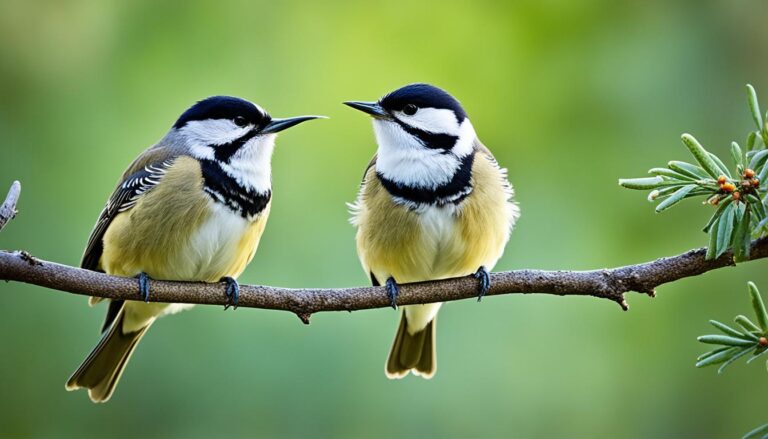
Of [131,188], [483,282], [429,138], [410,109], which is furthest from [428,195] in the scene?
[131,188]

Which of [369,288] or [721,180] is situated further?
[369,288]

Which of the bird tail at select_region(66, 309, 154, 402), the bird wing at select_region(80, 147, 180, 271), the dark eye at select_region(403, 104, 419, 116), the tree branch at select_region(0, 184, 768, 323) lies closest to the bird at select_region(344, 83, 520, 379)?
the dark eye at select_region(403, 104, 419, 116)

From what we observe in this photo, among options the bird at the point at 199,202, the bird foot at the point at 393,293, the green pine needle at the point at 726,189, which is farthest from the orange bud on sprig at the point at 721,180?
the bird at the point at 199,202

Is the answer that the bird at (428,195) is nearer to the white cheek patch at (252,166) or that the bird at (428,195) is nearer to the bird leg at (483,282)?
the bird leg at (483,282)

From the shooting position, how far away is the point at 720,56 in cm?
590

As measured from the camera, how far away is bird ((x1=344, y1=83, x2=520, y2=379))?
4359mm

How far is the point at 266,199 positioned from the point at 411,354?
4.08ft

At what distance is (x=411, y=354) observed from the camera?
508cm

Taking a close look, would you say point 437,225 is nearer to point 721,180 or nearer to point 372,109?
point 372,109

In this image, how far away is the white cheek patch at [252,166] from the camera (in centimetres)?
439

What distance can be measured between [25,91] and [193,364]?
229 cm

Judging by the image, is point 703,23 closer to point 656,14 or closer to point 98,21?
point 656,14

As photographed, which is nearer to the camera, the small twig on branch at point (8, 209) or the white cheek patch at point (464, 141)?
the small twig on branch at point (8, 209)

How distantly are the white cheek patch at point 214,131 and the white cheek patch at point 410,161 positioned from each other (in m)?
0.66
